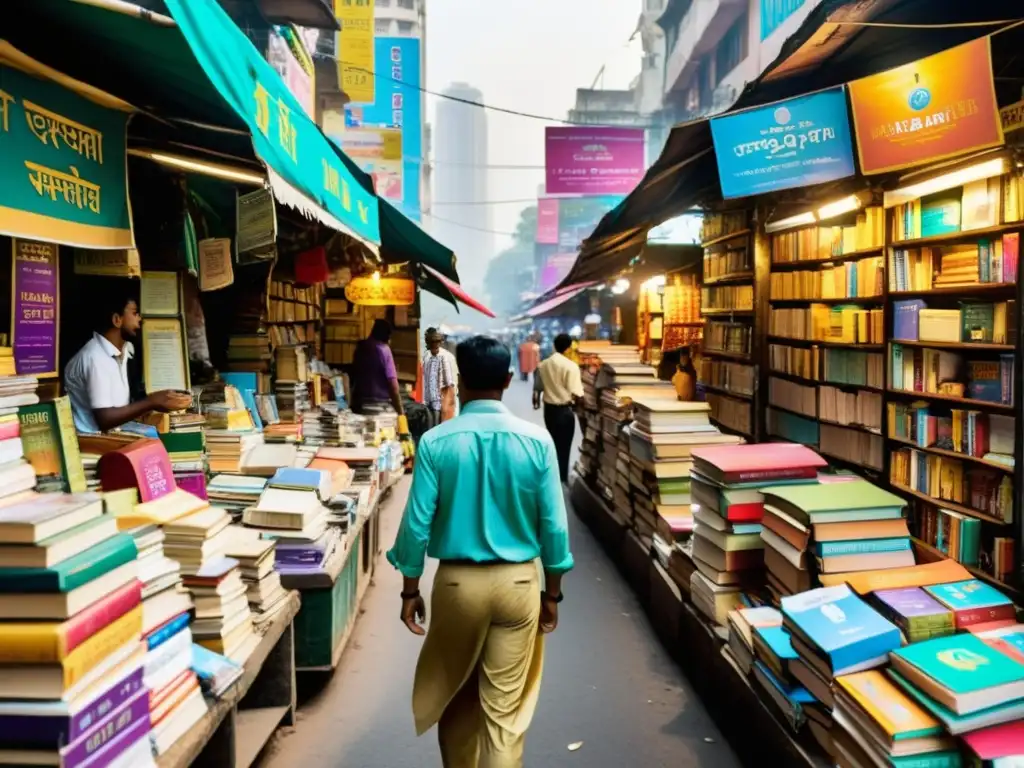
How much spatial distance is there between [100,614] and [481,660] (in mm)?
1402

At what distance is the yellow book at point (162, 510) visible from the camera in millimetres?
2762

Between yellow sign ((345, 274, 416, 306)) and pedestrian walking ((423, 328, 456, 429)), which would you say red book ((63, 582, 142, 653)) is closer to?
yellow sign ((345, 274, 416, 306))

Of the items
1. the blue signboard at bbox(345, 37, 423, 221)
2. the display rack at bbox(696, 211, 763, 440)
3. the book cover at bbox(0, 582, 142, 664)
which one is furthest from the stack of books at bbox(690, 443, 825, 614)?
the blue signboard at bbox(345, 37, 423, 221)

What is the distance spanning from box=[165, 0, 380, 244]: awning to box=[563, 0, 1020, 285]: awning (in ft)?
7.10

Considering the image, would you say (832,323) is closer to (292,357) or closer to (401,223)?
(401,223)

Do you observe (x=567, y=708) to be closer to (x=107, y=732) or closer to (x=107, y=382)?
(x=107, y=732)

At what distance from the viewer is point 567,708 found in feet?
14.3

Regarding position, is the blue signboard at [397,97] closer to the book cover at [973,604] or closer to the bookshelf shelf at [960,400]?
the bookshelf shelf at [960,400]

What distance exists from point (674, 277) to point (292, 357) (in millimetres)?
8220

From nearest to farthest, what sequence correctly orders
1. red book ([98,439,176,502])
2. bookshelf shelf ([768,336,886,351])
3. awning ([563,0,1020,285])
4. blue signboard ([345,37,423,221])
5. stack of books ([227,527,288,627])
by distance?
red book ([98,439,176,502]) < stack of books ([227,527,288,627]) < awning ([563,0,1020,285]) < bookshelf shelf ([768,336,886,351]) < blue signboard ([345,37,423,221])

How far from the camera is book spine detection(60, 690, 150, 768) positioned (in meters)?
1.94

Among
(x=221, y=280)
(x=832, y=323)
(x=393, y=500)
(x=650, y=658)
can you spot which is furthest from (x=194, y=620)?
(x=393, y=500)

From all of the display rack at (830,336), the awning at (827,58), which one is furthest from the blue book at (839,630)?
the display rack at (830,336)

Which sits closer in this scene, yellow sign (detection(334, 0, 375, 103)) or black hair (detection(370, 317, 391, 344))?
black hair (detection(370, 317, 391, 344))
